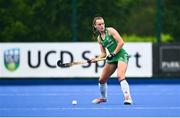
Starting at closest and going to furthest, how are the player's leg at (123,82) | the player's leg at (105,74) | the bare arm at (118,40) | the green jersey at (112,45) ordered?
the player's leg at (123,82)
the bare arm at (118,40)
the green jersey at (112,45)
the player's leg at (105,74)

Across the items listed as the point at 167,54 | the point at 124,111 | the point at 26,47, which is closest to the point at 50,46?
the point at 26,47

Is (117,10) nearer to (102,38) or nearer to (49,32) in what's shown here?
(49,32)

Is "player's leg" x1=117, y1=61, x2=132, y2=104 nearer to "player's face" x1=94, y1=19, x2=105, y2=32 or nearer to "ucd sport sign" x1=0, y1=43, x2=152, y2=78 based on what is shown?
"player's face" x1=94, y1=19, x2=105, y2=32

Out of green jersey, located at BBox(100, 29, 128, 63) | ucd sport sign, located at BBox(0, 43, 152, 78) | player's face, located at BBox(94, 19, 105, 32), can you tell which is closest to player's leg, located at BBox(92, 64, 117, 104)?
green jersey, located at BBox(100, 29, 128, 63)

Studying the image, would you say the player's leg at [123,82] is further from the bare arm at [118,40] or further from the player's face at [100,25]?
the player's face at [100,25]

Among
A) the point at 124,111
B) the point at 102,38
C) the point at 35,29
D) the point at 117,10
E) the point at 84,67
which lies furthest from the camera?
the point at 117,10

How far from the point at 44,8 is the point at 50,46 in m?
11.7

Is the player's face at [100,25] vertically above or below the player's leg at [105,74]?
above

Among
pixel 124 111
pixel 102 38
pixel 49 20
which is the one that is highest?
pixel 49 20

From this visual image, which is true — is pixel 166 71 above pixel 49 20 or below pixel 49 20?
below

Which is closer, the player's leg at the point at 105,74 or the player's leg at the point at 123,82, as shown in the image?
the player's leg at the point at 123,82

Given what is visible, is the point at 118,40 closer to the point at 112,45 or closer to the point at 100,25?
the point at 112,45

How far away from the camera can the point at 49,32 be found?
36000 millimetres

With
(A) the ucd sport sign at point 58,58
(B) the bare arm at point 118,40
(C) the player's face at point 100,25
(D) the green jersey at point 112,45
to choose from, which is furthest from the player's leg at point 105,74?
(A) the ucd sport sign at point 58,58
